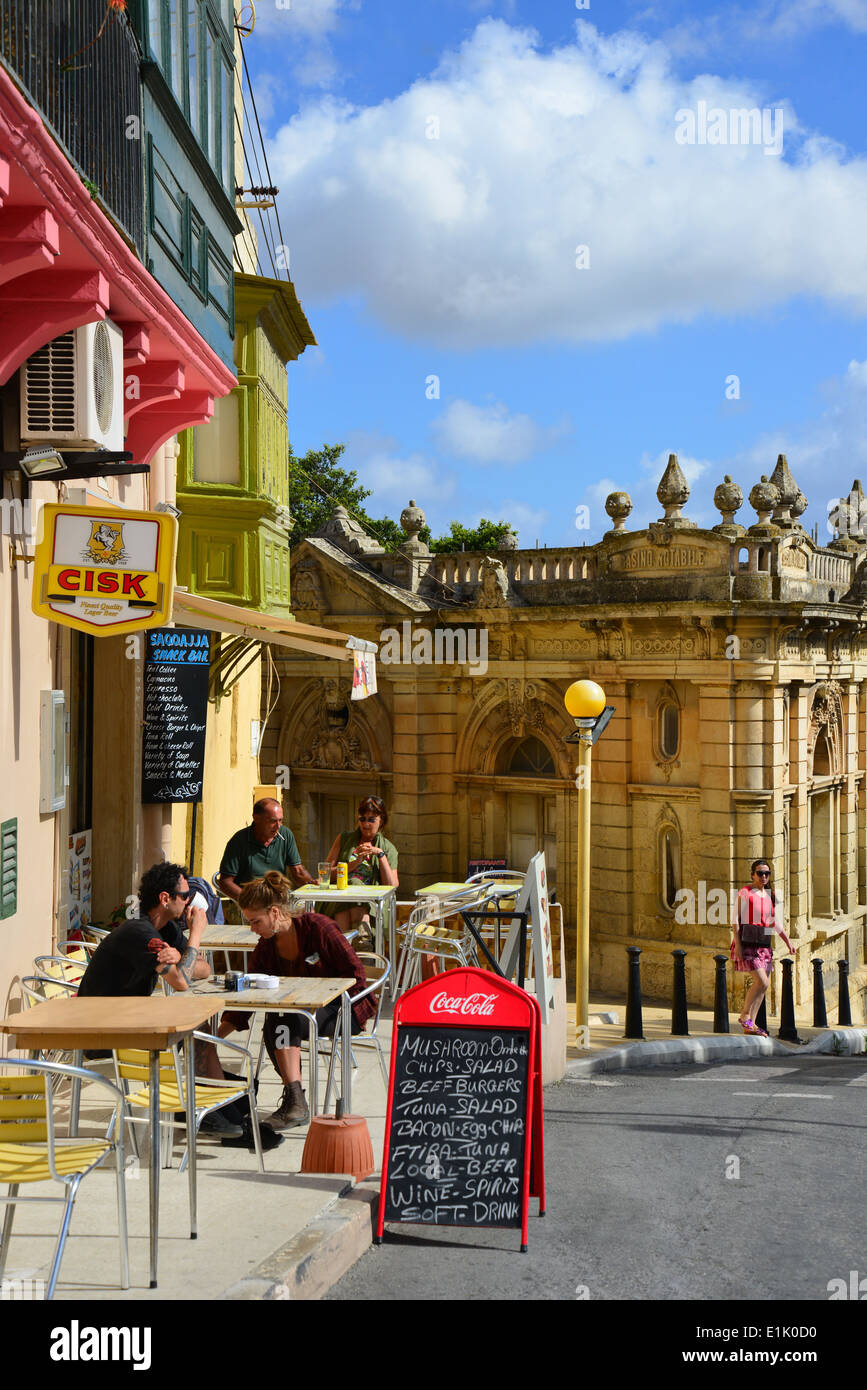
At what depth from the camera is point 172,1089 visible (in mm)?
6500

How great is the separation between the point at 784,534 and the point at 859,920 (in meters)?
7.63

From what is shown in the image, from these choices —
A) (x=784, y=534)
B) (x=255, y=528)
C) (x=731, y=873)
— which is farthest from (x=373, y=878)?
(x=784, y=534)

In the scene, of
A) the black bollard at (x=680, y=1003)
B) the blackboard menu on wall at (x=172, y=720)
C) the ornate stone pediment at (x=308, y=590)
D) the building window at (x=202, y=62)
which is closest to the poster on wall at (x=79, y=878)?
the blackboard menu on wall at (x=172, y=720)

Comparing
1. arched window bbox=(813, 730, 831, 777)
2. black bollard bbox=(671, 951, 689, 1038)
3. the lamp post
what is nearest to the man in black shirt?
the lamp post

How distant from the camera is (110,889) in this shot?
437 inches

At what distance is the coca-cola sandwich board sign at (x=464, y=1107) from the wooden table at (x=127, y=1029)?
107 cm

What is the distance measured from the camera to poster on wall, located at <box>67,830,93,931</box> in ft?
33.7

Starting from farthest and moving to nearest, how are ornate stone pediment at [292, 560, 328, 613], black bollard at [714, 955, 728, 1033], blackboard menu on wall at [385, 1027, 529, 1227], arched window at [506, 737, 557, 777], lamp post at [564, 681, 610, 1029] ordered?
ornate stone pediment at [292, 560, 328, 613] → arched window at [506, 737, 557, 777] → black bollard at [714, 955, 728, 1033] → lamp post at [564, 681, 610, 1029] → blackboard menu on wall at [385, 1027, 529, 1227]

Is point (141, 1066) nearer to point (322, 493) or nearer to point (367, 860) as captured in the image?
point (367, 860)

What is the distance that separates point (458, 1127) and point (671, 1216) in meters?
1.14

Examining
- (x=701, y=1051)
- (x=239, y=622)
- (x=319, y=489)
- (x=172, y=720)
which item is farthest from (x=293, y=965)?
(x=319, y=489)

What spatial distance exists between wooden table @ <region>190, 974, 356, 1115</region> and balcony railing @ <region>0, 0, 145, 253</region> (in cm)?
426

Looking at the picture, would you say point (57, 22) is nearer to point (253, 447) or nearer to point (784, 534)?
point (253, 447)

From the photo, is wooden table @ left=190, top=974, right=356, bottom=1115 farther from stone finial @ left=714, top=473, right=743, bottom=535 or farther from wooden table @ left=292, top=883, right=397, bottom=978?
stone finial @ left=714, top=473, right=743, bottom=535
